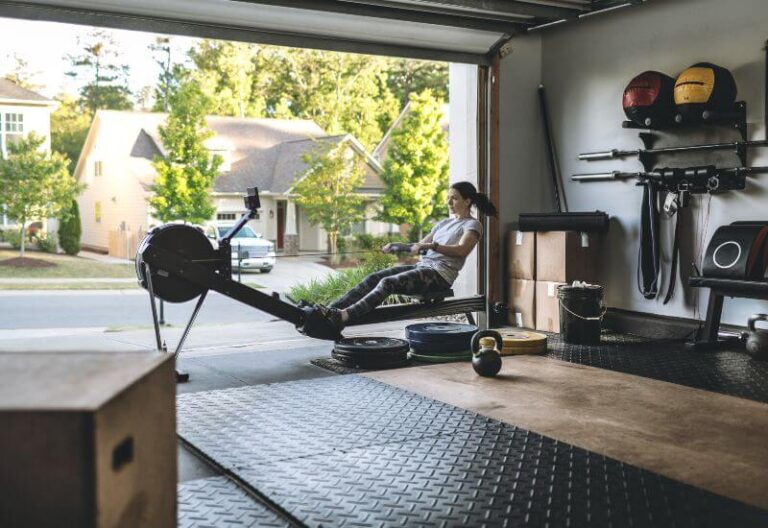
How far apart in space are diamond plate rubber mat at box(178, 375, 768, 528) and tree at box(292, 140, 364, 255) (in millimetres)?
14492

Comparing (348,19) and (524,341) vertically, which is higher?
(348,19)

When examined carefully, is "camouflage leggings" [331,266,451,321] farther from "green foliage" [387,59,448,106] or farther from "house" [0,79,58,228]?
"green foliage" [387,59,448,106]

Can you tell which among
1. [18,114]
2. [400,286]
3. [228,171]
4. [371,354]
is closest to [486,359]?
[371,354]

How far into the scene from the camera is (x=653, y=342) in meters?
6.76

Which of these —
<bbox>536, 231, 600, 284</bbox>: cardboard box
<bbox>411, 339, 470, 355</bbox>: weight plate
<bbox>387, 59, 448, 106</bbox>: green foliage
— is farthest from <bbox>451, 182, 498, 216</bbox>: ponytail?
<bbox>387, 59, 448, 106</bbox>: green foliage

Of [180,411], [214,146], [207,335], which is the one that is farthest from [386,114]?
[180,411]

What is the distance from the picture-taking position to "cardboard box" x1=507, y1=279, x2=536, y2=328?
7633 millimetres

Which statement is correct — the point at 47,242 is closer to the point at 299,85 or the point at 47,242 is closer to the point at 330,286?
the point at 299,85

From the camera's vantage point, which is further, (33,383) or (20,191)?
(20,191)

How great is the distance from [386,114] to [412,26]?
19307mm

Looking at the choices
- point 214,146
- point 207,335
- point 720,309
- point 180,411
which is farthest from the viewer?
point 214,146

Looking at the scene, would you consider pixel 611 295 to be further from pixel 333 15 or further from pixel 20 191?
pixel 20 191

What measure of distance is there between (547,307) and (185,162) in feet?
42.2

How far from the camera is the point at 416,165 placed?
62.3ft
